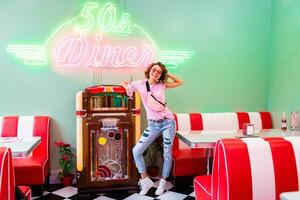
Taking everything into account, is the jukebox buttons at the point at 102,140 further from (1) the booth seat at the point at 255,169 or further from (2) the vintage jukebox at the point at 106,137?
(1) the booth seat at the point at 255,169

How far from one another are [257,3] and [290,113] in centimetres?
174

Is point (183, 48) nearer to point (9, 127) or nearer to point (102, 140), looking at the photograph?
point (102, 140)

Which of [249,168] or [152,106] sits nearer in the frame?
[249,168]

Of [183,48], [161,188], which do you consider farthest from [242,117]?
[161,188]

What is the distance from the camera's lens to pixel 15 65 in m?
3.86

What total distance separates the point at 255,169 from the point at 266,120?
2748 mm

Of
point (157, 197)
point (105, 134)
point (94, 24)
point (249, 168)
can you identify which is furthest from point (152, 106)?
point (249, 168)

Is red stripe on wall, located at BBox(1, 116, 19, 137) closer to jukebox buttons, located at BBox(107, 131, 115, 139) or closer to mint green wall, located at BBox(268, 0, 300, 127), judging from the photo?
jukebox buttons, located at BBox(107, 131, 115, 139)

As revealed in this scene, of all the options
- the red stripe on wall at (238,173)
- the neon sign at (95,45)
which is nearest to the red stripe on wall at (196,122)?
the neon sign at (95,45)

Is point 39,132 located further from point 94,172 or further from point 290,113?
point 290,113

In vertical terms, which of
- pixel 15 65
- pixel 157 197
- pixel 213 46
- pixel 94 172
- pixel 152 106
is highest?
pixel 213 46

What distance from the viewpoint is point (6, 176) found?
186cm

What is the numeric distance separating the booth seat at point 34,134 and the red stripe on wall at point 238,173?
241 cm

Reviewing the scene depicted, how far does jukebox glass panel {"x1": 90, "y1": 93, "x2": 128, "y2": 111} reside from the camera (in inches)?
142
